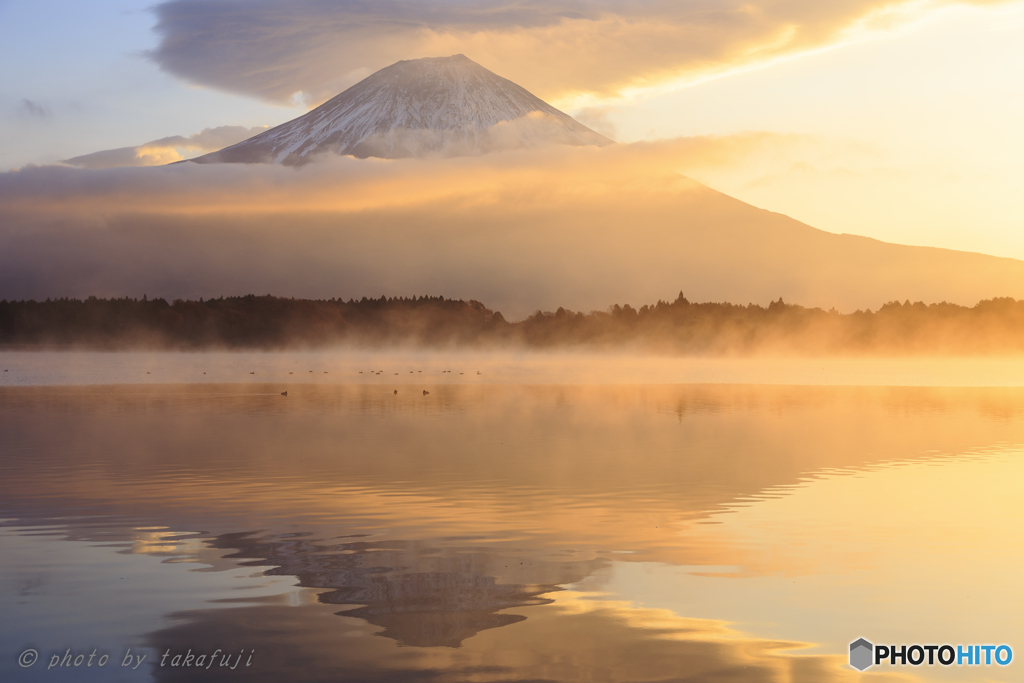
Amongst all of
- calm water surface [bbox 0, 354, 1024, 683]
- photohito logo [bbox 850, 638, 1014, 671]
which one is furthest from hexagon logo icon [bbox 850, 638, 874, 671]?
calm water surface [bbox 0, 354, 1024, 683]

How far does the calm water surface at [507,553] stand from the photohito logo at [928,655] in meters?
0.19

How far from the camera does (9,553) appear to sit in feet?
56.8

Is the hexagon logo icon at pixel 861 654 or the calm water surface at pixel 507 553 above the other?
the calm water surface at pixel 507 553

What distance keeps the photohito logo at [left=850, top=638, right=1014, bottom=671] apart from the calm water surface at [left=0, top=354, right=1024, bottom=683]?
0.19 m

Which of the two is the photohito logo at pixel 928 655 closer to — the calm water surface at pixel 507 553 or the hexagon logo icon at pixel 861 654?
the hexagon logo icon at pixel 861 654

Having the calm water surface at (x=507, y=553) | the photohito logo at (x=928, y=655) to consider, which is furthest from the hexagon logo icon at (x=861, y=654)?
the calm water surface at (x=507, y=553)

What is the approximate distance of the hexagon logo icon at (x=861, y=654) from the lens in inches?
476

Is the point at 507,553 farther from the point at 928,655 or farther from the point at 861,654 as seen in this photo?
the point at 928,655

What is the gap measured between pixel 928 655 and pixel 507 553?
23.7ft

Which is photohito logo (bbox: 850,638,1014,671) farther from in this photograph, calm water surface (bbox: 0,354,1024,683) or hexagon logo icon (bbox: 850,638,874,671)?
calm water surface (bbox: 0,354,1024,683)

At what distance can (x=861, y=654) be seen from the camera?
12.4m

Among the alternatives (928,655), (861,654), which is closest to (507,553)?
(861,654)

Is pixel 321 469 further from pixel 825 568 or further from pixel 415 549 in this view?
pixel 825 568

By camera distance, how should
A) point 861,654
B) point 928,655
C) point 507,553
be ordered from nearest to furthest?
1. point 861,654
2. point 928,655
3. point 507,553
